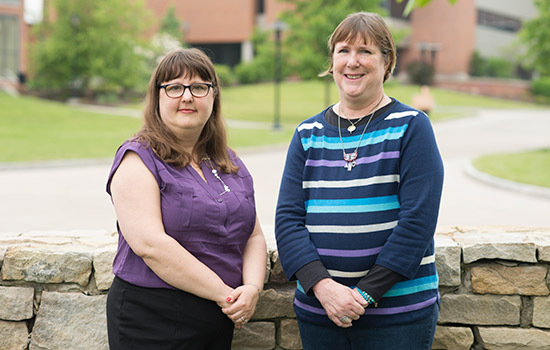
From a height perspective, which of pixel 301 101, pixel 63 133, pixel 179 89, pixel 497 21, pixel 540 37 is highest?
pixel 497 21

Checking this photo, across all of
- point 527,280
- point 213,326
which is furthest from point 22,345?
point 527,280

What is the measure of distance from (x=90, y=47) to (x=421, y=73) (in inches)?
1166

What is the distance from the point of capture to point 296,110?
3547 centimetres

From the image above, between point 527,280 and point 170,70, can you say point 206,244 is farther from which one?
point 527,280

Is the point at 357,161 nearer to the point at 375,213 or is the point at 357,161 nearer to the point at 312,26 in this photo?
the point at 375,213

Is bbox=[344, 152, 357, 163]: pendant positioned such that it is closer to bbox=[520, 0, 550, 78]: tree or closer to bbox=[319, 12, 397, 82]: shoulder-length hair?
bbox=[319, 12, 397, 82]: shoulder-length hair

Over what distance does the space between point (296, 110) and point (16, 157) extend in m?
21.8

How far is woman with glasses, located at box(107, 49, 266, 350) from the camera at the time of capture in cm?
234

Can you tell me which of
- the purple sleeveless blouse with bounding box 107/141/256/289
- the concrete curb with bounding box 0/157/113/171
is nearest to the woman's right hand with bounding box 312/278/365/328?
the purple sleeveless blouse with bounding box 107/141/256/289

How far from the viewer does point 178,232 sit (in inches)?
94.1

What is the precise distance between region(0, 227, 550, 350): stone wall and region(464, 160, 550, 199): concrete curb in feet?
27.6

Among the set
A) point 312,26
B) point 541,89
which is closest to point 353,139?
point 312,26

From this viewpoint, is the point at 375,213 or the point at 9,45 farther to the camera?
the point at 9,45

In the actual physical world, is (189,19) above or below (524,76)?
above
